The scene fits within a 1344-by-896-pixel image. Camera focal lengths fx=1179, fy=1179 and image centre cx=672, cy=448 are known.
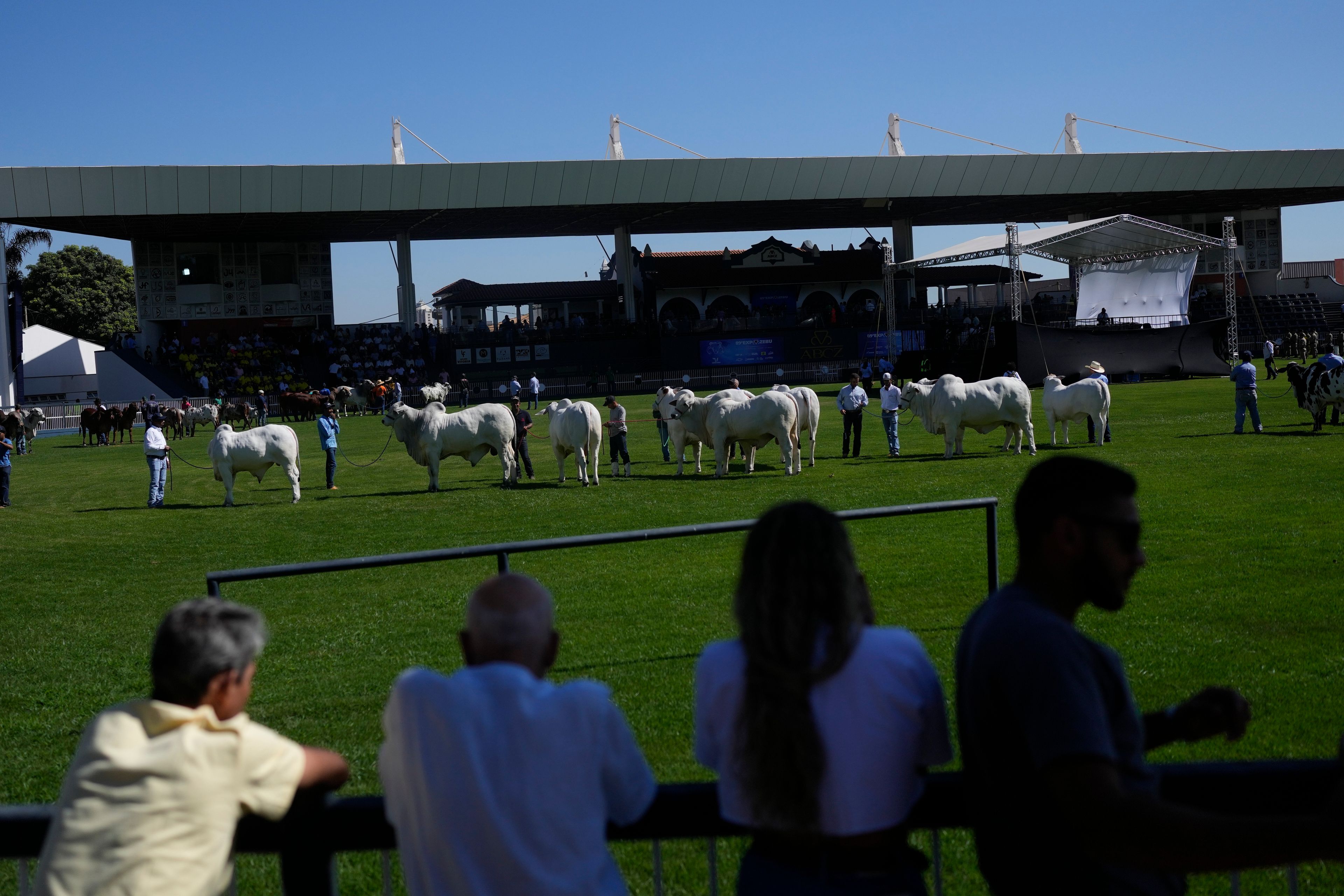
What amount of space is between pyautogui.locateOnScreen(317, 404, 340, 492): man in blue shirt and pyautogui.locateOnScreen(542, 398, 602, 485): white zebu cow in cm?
445

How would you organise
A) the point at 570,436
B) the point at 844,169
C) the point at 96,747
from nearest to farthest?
the point at 96,747, the point at 570,436, the point at 844,169

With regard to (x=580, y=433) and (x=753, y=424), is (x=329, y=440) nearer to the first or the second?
(x=580, y=433)

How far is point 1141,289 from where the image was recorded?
48875 mm

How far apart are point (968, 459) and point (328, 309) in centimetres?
5223

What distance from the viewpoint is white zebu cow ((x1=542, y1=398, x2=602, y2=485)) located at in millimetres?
22000

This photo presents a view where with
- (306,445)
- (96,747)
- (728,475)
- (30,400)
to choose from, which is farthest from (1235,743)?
(30,400)

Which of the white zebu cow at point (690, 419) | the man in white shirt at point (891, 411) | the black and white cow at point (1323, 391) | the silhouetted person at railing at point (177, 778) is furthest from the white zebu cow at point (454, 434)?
the silhouetted person at railing at point (177, 778)

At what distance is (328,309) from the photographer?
222 feet

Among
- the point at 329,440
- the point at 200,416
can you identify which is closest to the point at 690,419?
the point at 329,440

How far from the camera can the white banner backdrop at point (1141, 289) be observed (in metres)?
47.1

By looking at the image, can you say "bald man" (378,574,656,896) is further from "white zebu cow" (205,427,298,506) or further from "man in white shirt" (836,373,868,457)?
"man in white shirt" (836,373,868,457)

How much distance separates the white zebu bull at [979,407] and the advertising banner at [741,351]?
4035cm

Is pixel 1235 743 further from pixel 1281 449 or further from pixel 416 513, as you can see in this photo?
pixel 1281 449

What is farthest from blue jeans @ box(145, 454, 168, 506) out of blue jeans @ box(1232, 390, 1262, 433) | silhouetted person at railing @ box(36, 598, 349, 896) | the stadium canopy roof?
the stadium canopy roof
